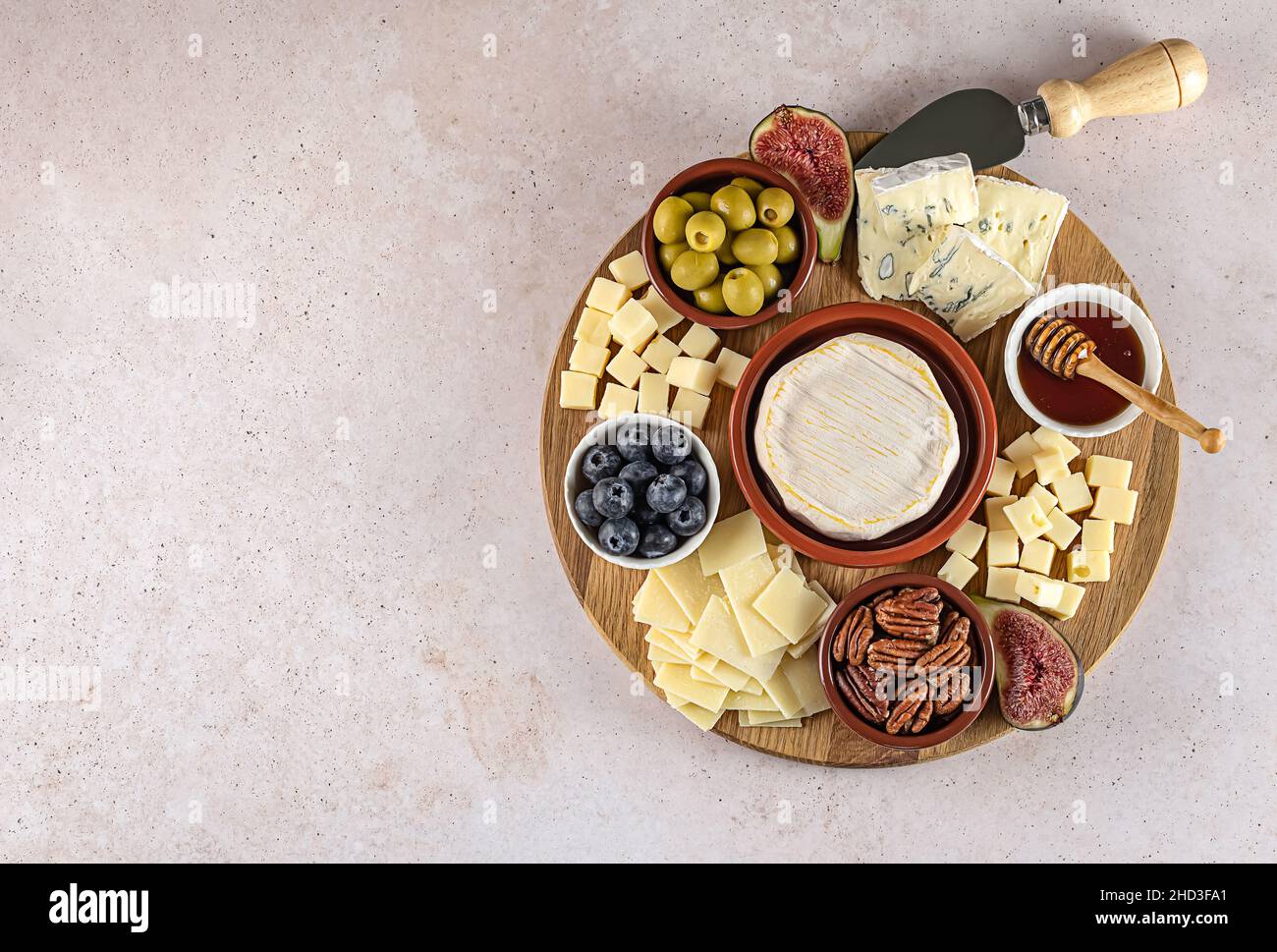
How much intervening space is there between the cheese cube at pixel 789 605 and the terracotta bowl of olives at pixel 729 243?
Answer: 52 cm

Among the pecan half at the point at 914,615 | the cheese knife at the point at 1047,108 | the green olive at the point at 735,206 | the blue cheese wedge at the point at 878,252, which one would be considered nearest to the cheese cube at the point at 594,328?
the green olive at the point at 735,206

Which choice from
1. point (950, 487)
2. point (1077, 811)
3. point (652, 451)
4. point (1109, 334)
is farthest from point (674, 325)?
point (1077, 811)

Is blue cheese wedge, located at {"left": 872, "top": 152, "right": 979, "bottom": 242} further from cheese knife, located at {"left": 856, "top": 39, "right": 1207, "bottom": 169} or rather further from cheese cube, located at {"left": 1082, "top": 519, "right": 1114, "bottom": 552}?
cheese cube, located at {"left": 1082, "top": 519, "right": 1114, "bottom": 552}

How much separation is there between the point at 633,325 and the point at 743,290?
257 millimetres

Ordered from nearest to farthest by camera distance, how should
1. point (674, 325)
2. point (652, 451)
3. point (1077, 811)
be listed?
1. point (652, 451)
2. point (674, 325)
3. point (1077, 811)

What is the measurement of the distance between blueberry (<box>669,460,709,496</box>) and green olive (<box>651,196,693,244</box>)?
0.44 metres

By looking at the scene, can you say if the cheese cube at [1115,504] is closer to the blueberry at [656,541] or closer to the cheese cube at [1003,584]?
the cheese cube at [1003,584]

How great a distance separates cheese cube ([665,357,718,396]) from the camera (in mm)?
1908

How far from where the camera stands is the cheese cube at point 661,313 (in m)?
1.96

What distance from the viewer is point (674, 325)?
6.46 ft

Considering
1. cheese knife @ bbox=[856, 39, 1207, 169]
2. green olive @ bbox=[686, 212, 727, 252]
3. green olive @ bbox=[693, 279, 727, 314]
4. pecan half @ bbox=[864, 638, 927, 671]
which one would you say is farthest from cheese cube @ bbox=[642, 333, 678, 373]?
pecan half @ bbox=[864, 638, 927, 671]

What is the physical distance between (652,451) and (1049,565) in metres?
0.85

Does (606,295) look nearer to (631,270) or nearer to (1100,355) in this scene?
(631,270)

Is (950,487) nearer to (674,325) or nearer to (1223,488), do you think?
(674,325)
